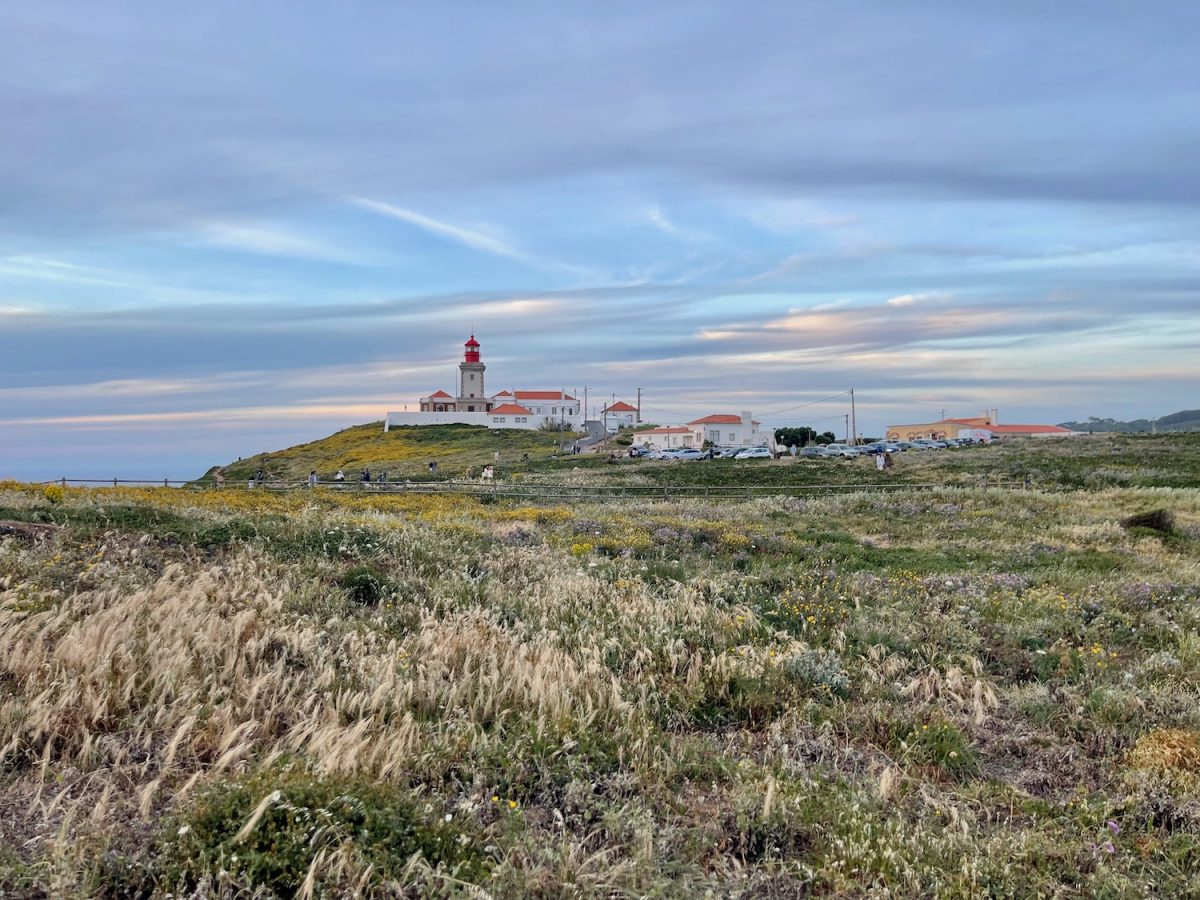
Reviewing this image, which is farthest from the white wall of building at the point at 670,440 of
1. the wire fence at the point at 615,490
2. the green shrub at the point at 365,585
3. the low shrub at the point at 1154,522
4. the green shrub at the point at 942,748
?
the green shrub at the point at 942,748

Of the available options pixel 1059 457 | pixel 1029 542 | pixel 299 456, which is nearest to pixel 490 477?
pixel 1029 542

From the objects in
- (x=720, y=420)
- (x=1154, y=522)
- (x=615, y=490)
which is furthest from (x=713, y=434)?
(x=1154, y=522)

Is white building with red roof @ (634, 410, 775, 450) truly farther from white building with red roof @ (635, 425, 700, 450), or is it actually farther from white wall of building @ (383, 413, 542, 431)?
white wall of building @ (383, 413, 542, 431)

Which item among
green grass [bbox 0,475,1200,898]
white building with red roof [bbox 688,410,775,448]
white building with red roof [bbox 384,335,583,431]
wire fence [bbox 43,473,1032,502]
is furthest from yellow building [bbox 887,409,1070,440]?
green grass [bbox 0,475,1200,898]

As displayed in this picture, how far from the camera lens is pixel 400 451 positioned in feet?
321

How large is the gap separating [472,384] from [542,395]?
12.3 meters

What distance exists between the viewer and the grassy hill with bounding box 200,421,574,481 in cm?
7775

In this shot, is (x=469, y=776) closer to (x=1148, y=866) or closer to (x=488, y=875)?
(x=488, y=875)

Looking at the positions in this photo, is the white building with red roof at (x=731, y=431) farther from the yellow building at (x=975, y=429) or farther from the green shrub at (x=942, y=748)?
the green shrub at (x=942, y=748)

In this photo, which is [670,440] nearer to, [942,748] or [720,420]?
[720,420]

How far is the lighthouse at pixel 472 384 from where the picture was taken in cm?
13275

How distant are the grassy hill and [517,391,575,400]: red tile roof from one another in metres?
14.0

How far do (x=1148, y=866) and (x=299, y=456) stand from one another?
366 feet

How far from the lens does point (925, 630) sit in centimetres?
1069
